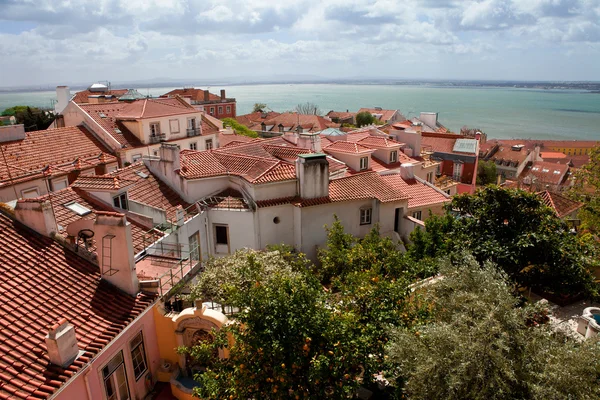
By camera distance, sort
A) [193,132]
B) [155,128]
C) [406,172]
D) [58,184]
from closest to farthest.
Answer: [58,184] < [406,172] < [155,128] < [193,132]

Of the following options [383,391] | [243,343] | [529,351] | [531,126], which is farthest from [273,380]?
[531,126]

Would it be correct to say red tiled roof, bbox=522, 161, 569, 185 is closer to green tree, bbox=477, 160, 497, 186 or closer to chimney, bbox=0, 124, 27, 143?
green tree, bbox=477, 160, 497, 186

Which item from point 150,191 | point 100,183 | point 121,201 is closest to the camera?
point 100,183

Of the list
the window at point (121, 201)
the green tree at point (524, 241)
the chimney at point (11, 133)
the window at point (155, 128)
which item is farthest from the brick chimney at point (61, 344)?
the window at point (155, 128)

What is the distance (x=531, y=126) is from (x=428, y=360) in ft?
684

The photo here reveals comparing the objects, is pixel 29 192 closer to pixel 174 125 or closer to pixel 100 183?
pixel 100 183

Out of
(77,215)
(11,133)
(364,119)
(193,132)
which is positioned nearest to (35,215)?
(77,215)

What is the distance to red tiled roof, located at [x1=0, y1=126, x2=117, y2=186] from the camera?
23530 mm

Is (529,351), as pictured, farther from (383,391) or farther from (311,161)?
(311,161)

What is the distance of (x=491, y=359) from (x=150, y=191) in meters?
17.4

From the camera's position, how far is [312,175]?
851 inches

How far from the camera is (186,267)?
14.1 m

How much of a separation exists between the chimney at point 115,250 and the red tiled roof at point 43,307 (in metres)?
0.30

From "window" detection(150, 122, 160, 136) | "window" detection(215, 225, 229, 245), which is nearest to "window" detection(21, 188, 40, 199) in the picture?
"window" detection(215, 225, 229, 245)
